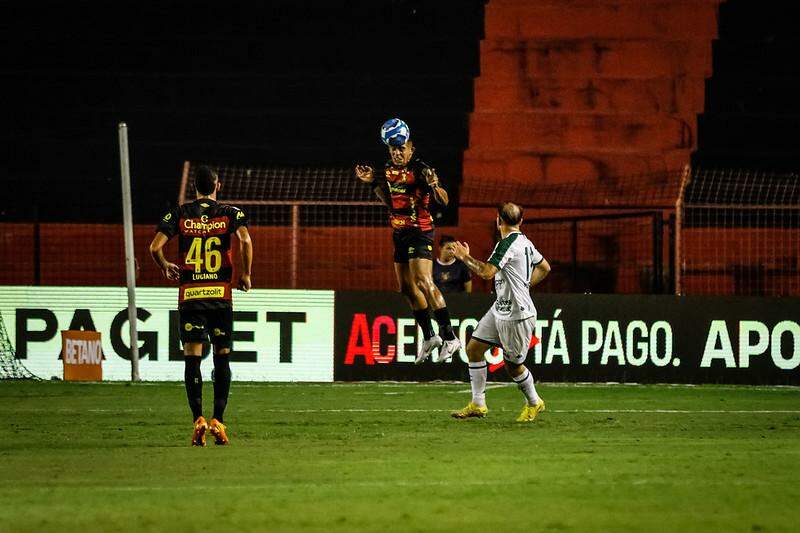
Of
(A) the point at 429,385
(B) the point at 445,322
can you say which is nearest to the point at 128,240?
(A) the point at 429,385

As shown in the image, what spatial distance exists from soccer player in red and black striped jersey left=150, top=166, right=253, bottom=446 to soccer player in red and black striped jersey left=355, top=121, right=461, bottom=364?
8.91 feet

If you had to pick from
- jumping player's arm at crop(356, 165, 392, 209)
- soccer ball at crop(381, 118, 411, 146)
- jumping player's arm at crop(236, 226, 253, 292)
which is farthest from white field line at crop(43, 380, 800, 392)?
jumping player's arm at crop(236, 226, 253, 292)

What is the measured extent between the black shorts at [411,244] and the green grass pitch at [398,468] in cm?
144

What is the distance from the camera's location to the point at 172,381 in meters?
16.1

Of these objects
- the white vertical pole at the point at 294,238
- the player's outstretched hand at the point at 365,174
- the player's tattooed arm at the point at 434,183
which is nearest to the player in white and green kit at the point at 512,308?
the player's tattooed arm at the point at 434,183

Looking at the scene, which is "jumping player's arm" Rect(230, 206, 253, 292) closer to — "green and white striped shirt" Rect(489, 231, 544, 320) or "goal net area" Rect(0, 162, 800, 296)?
"green and white striped shirt" Rect(489, 231, 544, 320)

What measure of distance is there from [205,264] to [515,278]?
3.05 m

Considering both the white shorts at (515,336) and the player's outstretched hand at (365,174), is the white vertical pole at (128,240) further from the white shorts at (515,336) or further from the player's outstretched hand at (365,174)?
the white shorts at (515,336)

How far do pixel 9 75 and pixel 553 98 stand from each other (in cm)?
943

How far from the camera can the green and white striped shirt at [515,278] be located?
10617mm

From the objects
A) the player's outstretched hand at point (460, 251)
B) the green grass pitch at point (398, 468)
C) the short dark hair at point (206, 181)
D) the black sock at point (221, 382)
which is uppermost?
the short dark hair at point (206, 181)

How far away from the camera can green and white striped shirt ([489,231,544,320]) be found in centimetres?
1062

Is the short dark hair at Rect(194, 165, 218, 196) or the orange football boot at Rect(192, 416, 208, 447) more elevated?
the short dark hair at Rect(194, 165, 218, 196)

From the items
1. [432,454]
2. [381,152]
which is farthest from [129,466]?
[381,152]
